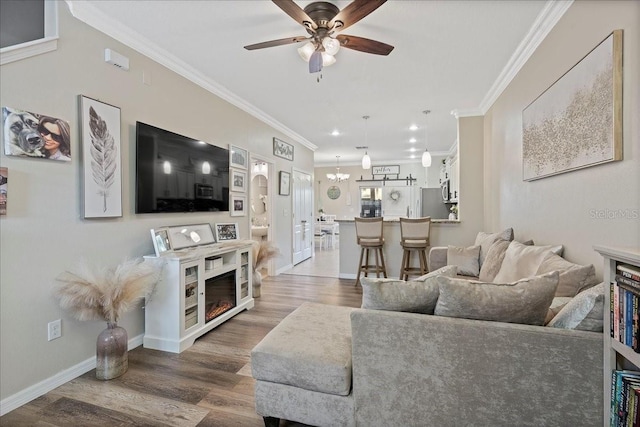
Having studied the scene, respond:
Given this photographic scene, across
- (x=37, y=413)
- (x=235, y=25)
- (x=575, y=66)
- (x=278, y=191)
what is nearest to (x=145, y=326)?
(x=37, y=413)

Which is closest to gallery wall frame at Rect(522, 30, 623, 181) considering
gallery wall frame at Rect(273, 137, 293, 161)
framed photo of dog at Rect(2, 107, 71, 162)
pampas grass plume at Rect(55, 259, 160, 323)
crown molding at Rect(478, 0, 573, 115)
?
crown molding at Rect(478, 0, 573, 115)

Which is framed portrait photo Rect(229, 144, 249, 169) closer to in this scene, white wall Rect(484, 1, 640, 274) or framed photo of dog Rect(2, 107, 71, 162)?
framed photo of dog Rect(2, 107, 71, 162)

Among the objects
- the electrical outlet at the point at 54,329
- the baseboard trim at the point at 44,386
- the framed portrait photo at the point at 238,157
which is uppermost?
the framed portrait photo at the point at 238,157

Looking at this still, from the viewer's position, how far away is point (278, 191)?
5.39 m

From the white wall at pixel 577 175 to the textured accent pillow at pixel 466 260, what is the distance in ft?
1.62

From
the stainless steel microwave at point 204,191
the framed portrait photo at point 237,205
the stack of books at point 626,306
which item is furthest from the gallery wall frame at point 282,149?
the stack of books at point 626,306

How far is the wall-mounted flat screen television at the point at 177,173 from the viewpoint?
267cm

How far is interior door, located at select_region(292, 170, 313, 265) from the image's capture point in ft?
20.7

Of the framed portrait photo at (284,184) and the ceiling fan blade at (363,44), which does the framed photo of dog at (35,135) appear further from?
the framed portrait photo at (284,184)

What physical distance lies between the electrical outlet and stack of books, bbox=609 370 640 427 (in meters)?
3.10

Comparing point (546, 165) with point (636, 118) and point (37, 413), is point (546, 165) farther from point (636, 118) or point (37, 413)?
point (37, 413)

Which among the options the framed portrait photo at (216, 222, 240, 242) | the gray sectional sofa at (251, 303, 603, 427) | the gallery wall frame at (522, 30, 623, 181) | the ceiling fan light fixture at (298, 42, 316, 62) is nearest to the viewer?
the gray sectional sofa at (251, 303, 603, 427)

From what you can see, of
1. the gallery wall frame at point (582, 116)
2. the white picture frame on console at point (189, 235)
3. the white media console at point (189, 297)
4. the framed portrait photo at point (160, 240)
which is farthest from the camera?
the white picture frame on console at point (189, 235)

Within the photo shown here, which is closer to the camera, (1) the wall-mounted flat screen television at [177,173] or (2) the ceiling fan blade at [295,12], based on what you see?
(2) the ceiling fan blade at [295,12]
